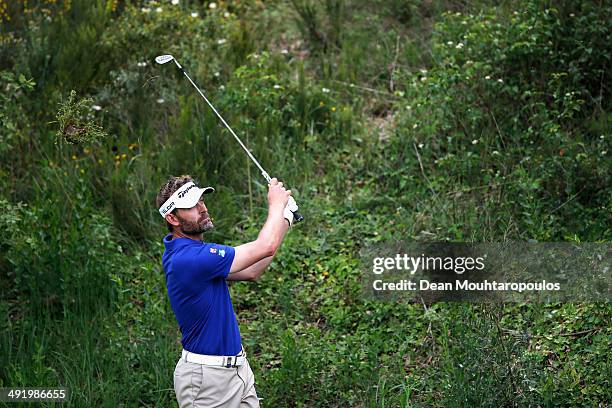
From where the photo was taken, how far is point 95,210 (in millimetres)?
7586

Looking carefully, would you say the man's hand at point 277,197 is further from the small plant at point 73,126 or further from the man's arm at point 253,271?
the small plant at point 73,126

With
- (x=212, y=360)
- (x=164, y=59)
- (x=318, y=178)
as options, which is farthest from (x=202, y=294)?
(x=318, y=178)

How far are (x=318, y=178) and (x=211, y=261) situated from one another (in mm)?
3464

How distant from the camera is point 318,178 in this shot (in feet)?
25.9

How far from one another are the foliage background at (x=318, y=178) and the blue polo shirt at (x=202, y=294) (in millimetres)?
1442

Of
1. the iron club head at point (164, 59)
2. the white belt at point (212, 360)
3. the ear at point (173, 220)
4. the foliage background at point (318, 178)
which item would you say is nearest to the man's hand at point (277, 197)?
the ear at point (173, 220)

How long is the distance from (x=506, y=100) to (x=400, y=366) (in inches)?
110

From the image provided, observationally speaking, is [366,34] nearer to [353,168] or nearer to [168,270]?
[353,168]

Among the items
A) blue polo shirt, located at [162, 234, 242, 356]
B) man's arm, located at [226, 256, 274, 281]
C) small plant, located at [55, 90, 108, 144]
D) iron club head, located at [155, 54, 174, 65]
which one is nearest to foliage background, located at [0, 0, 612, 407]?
small plant, located at [55, 90, 108, 144]

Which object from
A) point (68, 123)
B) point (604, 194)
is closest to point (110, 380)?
point (68, 123)

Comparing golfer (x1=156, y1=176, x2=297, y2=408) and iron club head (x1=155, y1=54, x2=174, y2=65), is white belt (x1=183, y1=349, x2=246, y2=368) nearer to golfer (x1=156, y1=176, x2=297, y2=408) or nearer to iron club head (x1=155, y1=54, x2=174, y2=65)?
golfer (x1=156, y1=176, x2=297, y2=408)

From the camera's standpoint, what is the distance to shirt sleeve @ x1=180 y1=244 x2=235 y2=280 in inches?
178

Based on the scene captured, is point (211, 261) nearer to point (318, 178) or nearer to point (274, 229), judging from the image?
point (274, 229)

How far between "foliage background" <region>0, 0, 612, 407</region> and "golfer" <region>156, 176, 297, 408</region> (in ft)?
4.56
